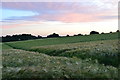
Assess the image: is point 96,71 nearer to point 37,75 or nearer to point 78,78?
point 78,78

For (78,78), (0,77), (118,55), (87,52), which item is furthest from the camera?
(87,52)

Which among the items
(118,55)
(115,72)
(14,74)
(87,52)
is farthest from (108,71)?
(87,52)

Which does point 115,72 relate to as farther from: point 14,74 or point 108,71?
point 14,74

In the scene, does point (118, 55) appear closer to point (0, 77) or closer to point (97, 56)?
point (97, 56)

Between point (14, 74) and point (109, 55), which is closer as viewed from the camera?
point (14, 74)

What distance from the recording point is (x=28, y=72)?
1858cm

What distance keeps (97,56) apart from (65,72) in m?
10.6

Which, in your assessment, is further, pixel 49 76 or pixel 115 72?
pixel 115 72

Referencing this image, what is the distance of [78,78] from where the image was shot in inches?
685

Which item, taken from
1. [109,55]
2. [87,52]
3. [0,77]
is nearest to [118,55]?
[109,55]

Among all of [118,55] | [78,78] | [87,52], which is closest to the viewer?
[78,78]

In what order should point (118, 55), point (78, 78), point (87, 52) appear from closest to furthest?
point (78, 78) < point (118, 55) < point (87, 52)

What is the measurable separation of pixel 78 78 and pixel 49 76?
1680mm

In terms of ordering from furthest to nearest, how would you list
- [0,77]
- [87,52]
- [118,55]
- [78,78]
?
[87,52], [118,55], [0,77], [78,78]
